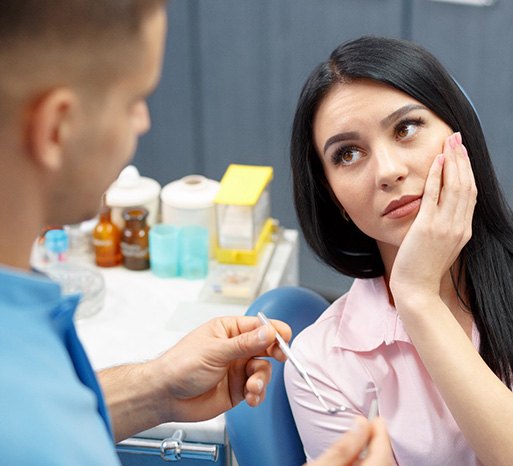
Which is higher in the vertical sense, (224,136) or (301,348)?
(301,348)

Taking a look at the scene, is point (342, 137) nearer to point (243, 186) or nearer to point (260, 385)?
point (260, 385)

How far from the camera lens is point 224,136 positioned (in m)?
3.62

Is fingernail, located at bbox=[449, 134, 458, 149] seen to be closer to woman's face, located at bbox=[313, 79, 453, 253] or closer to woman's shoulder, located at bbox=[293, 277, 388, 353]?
woman's face, located at bbox=[313, 79, 453, 253]

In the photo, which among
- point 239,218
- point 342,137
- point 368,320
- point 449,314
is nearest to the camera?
point 449,314

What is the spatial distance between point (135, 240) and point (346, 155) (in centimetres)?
84

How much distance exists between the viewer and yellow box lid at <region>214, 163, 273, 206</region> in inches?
90.9

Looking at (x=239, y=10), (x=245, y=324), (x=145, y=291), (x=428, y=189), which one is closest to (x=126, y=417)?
(x=245, y=324)

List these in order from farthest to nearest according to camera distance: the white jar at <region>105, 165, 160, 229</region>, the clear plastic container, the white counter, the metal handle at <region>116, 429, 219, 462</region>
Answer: the white jar at <region>105, 165, 160, 229</region>
the clear plastic container
the white counter
the metal handle at <region>116, 429, 219, 462</region>

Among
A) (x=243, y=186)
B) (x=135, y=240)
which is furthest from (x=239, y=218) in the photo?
(x=135, y=240)

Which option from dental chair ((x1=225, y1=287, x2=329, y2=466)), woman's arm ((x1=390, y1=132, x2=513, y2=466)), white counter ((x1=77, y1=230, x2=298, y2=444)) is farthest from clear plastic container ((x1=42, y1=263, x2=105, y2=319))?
woman's arm ((x1=390, y1=132, x2=513, y2=466))

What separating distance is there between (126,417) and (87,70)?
0.70 metres

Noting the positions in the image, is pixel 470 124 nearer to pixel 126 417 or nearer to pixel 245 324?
pixel 245 324

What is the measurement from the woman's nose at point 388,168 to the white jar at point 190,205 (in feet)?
2.73

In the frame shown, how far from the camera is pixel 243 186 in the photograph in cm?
236
